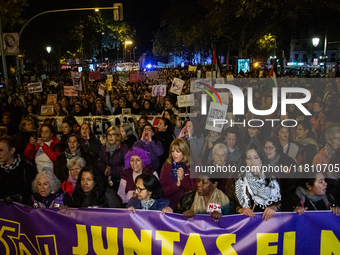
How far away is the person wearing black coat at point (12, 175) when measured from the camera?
4134 mm

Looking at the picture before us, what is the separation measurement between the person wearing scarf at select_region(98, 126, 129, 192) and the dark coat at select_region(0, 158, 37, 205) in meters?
1.19

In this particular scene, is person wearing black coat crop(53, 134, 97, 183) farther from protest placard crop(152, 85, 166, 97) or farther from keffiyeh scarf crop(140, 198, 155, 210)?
protest placard crop(152, 85, 166, 97)

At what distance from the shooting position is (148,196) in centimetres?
366

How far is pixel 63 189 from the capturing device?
13.4 ft

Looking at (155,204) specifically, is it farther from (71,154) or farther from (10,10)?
(10,10)

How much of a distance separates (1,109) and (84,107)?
2.42m

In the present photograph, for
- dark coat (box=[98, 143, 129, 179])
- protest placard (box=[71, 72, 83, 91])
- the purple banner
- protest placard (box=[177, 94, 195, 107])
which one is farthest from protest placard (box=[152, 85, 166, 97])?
the purple banner

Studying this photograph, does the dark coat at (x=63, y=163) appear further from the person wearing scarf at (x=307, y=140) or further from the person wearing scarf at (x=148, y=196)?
the person wearing scarf at (x=307, y=140)

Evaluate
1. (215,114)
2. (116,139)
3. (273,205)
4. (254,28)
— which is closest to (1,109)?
(116,139)

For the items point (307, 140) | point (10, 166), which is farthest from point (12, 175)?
point (307, 140)

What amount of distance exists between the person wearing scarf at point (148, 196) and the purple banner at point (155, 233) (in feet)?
0.53

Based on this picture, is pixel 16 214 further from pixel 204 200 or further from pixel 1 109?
pixel 1 109

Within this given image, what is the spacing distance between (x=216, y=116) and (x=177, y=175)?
2.35 metres

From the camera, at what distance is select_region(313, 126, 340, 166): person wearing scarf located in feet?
14.5
